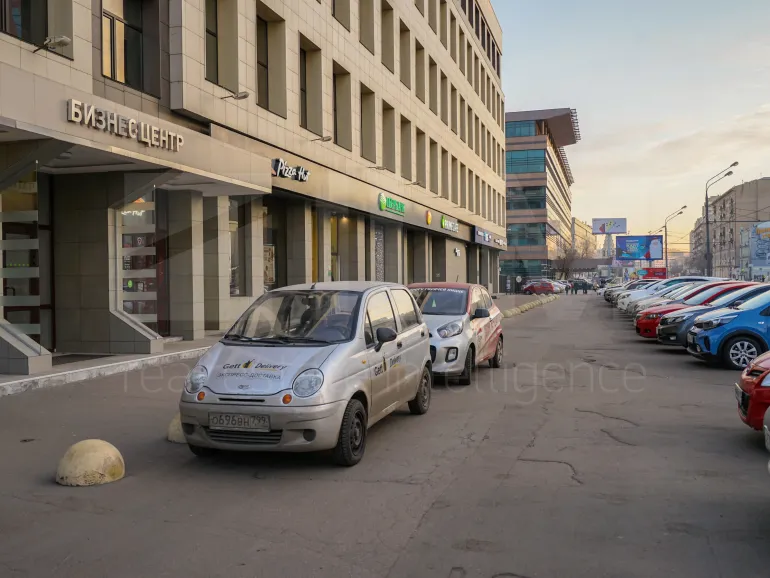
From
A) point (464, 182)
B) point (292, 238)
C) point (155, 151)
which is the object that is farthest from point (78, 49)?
point (464, 182)

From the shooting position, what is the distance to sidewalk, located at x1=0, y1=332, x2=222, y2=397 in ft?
34.0

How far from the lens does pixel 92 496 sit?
5641mm

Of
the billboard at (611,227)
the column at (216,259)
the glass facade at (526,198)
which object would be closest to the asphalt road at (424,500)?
the column at (216,259)

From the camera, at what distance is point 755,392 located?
674 centimetres

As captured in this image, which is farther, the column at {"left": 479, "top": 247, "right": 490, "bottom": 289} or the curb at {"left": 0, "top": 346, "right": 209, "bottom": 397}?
the column at {"left": 479, "top": 247, "right": 490, "bottom": 289}

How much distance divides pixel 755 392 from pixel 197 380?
206 inches

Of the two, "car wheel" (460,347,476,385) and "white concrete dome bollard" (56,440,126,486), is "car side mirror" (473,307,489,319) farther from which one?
"white concrete dome bollard" (56,440,126,486)

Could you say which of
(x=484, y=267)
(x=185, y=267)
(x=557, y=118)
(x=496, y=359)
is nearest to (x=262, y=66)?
(x=185, y=267)

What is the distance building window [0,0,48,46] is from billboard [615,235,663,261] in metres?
83.1

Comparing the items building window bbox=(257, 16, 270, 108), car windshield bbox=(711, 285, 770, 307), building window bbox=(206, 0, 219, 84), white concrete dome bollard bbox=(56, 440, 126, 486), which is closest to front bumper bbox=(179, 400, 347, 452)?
white concrete dome bollard bbox=(56, 440, 126, 486)

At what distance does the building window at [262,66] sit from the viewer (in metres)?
20.0

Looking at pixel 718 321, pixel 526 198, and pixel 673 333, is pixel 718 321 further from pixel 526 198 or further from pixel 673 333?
pixel 526 198

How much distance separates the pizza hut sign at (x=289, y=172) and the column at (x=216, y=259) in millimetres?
1617

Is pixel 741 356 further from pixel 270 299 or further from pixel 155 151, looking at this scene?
pixel 155 151
